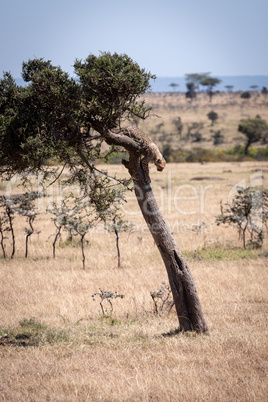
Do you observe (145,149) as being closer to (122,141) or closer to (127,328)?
(122,141)

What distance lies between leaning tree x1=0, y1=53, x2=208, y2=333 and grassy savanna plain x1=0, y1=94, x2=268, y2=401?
1.26m

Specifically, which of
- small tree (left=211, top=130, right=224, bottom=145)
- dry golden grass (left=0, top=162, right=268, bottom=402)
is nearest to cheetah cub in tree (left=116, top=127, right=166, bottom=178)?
dry golden grass (left=0, top=162, right=268, bottom=402)

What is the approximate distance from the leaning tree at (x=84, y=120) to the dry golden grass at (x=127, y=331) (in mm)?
1170

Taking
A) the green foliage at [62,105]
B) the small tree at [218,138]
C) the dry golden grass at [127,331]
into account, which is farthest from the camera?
the small tree at [218,138]

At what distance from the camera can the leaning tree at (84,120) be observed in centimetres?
767

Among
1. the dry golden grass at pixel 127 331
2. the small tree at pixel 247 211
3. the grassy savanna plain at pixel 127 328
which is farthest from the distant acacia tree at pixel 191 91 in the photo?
the dry golden grass at pixel 127 331

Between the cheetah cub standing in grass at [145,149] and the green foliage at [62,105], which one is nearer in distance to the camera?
the green foliage at [62,105]

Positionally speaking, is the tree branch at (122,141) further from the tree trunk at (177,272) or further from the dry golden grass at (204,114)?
the dry golden grass at (204,114)

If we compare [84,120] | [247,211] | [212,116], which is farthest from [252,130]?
[84,120]

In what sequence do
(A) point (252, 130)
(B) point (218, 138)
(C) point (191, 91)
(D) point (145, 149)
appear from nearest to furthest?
(D) point (145, 149)
(A) point (252, 130)
(B) point (218, 138)
(C) point (191, 91)

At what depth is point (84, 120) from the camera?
26.3 ft

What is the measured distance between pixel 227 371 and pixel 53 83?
573cm

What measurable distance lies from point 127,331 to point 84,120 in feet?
14.4

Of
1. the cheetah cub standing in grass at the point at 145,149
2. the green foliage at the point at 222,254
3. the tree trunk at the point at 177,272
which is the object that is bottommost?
the green foliage at the point at 222,254
